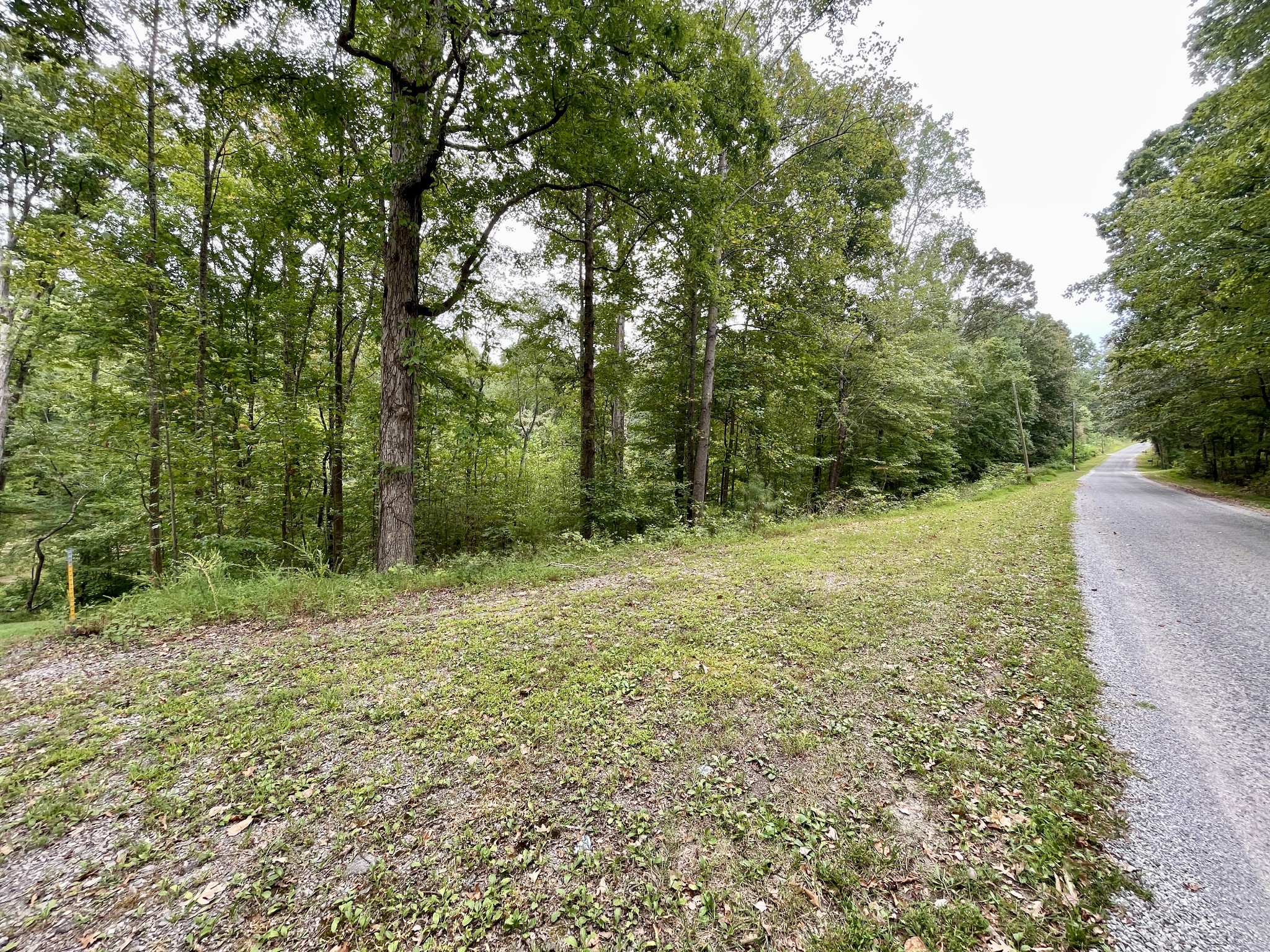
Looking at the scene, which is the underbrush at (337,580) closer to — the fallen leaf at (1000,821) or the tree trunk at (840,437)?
the fallen leaf at (1000,821)

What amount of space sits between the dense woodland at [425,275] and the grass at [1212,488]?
258 inches

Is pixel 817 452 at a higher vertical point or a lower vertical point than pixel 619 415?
lower

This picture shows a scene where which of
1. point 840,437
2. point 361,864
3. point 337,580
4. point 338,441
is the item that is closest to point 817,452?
point 840,437

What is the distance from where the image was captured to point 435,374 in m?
6.55

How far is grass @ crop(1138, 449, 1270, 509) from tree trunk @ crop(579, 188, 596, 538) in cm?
1843

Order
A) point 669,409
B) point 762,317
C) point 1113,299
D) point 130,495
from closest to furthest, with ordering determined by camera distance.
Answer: point 130,495 → point 762,317 → point 669,409 → point 1113,299

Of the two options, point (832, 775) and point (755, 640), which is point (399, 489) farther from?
point (832, 775)

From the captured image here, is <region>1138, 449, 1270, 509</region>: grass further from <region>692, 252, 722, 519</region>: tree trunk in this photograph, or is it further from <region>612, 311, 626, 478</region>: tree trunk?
<region>612, 311, 626, 478</region>: tree trunk

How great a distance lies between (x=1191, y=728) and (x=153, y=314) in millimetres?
11744

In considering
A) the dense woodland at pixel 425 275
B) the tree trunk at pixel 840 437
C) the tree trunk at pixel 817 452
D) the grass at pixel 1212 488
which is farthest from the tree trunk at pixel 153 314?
the grass at pixel 1212 488

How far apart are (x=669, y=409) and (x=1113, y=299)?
20.8 meters

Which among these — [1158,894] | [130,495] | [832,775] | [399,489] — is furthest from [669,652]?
[130,495]

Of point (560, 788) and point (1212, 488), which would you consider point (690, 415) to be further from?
point (1212, 488)

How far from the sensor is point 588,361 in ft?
29.3
